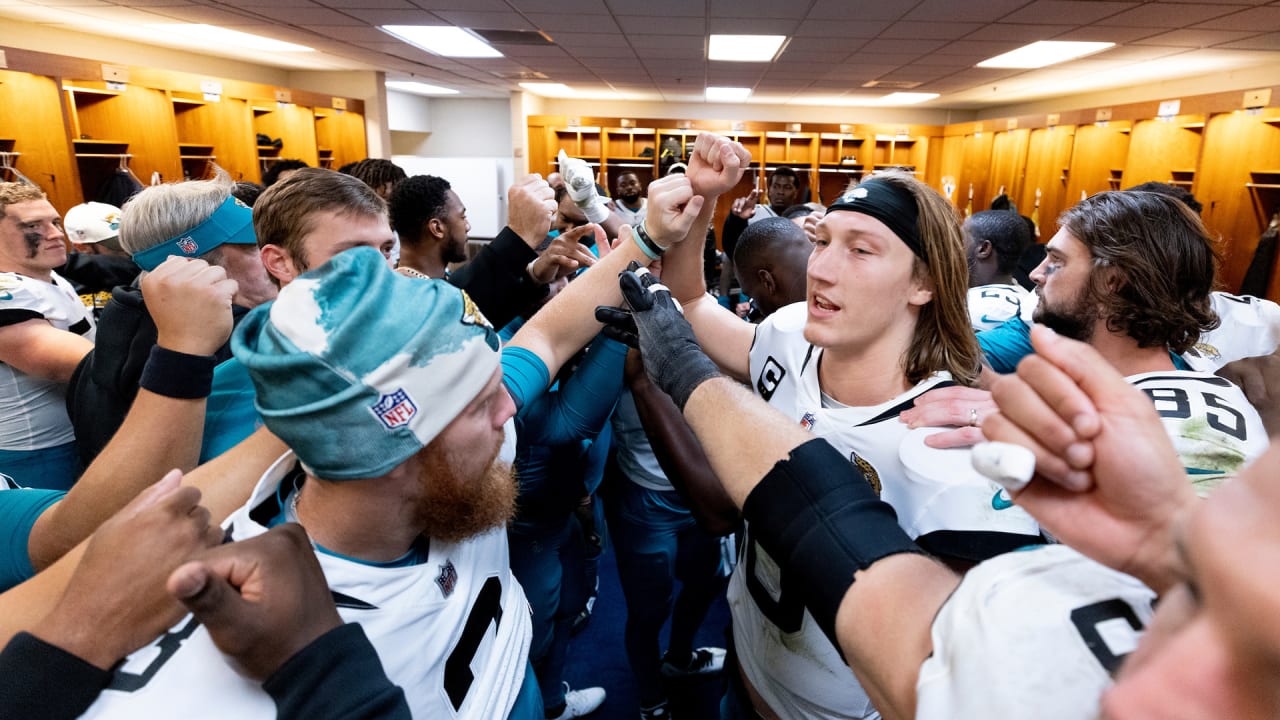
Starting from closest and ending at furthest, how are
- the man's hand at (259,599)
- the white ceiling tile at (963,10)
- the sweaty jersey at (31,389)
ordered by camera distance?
the man's hand at (259,599)
the sweaty jersey at (31,389)
the white ceiling tile at (963,10)

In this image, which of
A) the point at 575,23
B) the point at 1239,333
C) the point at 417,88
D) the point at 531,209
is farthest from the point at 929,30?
the point at 417,88

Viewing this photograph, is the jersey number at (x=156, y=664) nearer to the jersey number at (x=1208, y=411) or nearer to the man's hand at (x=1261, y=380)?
the jersey number at (x=1208, y=411)

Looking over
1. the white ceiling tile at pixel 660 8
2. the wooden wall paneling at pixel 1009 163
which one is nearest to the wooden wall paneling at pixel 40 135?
the white ceiling tile at pixel 660 8

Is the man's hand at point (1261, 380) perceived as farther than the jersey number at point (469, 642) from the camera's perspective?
Yes

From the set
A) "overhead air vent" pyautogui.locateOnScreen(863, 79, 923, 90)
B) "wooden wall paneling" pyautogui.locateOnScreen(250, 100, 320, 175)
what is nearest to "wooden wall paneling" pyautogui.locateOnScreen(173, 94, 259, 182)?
"wooden wall paneling" pyautogui.locateOnScreen(250, 100, 320, 175)

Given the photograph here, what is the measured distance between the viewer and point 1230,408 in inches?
52.2

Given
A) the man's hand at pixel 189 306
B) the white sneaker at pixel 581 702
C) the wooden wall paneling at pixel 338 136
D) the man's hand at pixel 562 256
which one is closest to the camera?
the man's hand at pixel 189 306

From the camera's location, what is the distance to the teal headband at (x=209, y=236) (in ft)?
5.38

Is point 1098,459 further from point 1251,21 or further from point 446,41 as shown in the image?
point 446,41

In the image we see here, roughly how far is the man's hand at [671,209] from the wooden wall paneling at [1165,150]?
732cm

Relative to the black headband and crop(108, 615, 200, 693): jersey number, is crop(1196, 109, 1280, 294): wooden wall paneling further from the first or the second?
crop(108, 615, 200, 693): jersey number

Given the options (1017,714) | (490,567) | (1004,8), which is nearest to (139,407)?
(490,567)

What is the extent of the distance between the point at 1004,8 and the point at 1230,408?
464cm

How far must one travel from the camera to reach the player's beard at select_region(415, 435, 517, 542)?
0.94 metres
